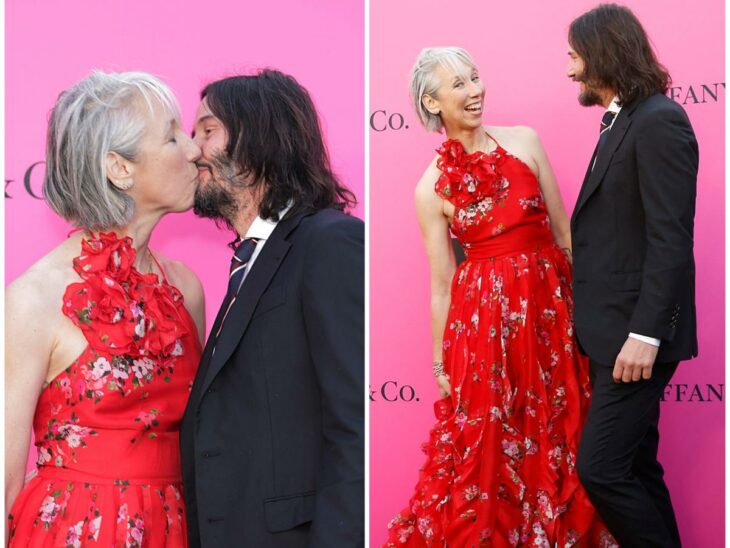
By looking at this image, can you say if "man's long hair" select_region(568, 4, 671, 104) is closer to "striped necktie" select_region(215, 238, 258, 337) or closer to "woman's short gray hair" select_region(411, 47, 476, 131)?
"woman's short gray hair" select_region(411, 47, 476, 131)

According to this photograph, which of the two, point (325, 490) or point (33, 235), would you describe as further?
point (33, 235)

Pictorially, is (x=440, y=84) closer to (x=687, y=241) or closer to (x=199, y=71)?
(x=199, y=71)

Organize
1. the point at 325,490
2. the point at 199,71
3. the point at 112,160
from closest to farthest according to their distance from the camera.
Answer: the point at 325,490, the point at 112,160, the point at 199,71

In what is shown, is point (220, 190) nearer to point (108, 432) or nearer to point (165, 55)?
point (108, 432)

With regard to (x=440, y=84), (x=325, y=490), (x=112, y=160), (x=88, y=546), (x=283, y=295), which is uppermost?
(x=440, y=84)

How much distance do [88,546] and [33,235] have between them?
56.3 inches

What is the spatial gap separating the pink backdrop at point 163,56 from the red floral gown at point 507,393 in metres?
0.49

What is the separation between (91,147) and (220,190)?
0.34 metres

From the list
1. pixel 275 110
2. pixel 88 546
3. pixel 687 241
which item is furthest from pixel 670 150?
pixel 88 546

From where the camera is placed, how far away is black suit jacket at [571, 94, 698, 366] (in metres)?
2.67

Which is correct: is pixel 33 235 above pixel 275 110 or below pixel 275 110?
below

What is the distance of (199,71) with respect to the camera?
3287 mm

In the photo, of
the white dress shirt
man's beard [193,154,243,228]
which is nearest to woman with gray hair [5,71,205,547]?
man's beard [193,154,243,228]

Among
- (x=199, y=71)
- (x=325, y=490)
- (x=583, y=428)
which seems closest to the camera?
(x=325, y=490)
